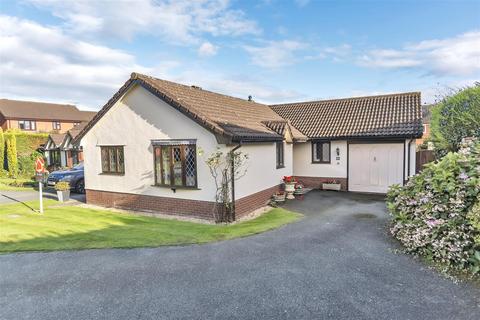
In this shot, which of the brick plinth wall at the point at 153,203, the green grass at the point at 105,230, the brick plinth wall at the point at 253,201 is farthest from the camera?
the brick plinth wall at the point at 253,201

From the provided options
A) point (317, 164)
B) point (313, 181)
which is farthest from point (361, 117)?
point (313, 181)

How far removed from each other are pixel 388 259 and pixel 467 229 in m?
1.67

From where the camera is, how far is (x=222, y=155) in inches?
396

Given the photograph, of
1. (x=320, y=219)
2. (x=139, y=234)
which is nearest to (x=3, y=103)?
(x=139, y=234)

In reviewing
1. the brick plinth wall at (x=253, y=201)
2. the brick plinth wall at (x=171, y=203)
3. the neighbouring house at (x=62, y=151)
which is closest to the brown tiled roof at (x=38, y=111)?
the neighbouring house at (x=62, y=151)

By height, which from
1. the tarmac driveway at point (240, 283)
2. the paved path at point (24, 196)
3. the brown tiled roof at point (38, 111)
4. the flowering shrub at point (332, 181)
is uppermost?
the brown tiled roof at point (38, 111)

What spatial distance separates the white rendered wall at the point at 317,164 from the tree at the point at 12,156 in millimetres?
24598

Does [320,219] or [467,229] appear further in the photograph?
[320,219]

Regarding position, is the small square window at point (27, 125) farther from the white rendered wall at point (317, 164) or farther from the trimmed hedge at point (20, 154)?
the white rendered wall at point (317, 164)

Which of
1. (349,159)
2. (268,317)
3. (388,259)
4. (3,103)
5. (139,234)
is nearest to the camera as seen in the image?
(268,317)

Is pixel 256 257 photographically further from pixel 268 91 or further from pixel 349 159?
pixel 268 91

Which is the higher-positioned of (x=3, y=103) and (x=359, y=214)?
(x=3, y=103)

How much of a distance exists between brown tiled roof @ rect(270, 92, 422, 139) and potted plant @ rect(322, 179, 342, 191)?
2.44 metres

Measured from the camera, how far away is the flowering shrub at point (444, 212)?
5844mm
